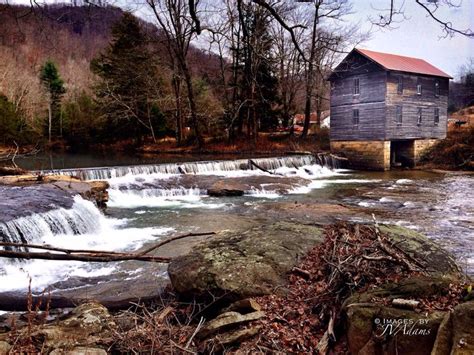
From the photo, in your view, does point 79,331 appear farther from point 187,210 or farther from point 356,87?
point 356,87

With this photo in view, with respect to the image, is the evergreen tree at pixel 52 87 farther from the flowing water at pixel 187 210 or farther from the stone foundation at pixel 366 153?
the stone foundation at pixel 366 153

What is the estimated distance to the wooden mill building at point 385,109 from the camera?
87.7ft

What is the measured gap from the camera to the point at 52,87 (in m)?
42.4

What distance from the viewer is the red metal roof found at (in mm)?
26842

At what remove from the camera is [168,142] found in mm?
37688

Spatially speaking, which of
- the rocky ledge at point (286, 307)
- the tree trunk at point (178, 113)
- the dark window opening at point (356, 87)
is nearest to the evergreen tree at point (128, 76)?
the tree trunk at point (178, 113)

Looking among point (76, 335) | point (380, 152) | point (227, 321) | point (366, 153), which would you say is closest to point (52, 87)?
point (366, 153)

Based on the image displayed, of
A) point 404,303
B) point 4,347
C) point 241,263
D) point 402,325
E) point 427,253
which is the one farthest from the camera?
point 427,253

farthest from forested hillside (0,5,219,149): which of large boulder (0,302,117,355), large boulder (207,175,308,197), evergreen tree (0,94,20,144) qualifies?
large boulder (0,302,117,355)

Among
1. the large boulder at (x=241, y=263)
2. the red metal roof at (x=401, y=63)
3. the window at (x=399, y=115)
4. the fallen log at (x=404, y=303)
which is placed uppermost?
the red metal roof at (x=401, y=63)

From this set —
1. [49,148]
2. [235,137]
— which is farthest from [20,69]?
[235,137]

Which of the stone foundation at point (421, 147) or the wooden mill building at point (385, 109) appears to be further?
the stone foundation at point (421, 147)

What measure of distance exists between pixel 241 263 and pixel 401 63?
28748 millimetres

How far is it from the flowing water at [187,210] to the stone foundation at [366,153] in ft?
9.71
